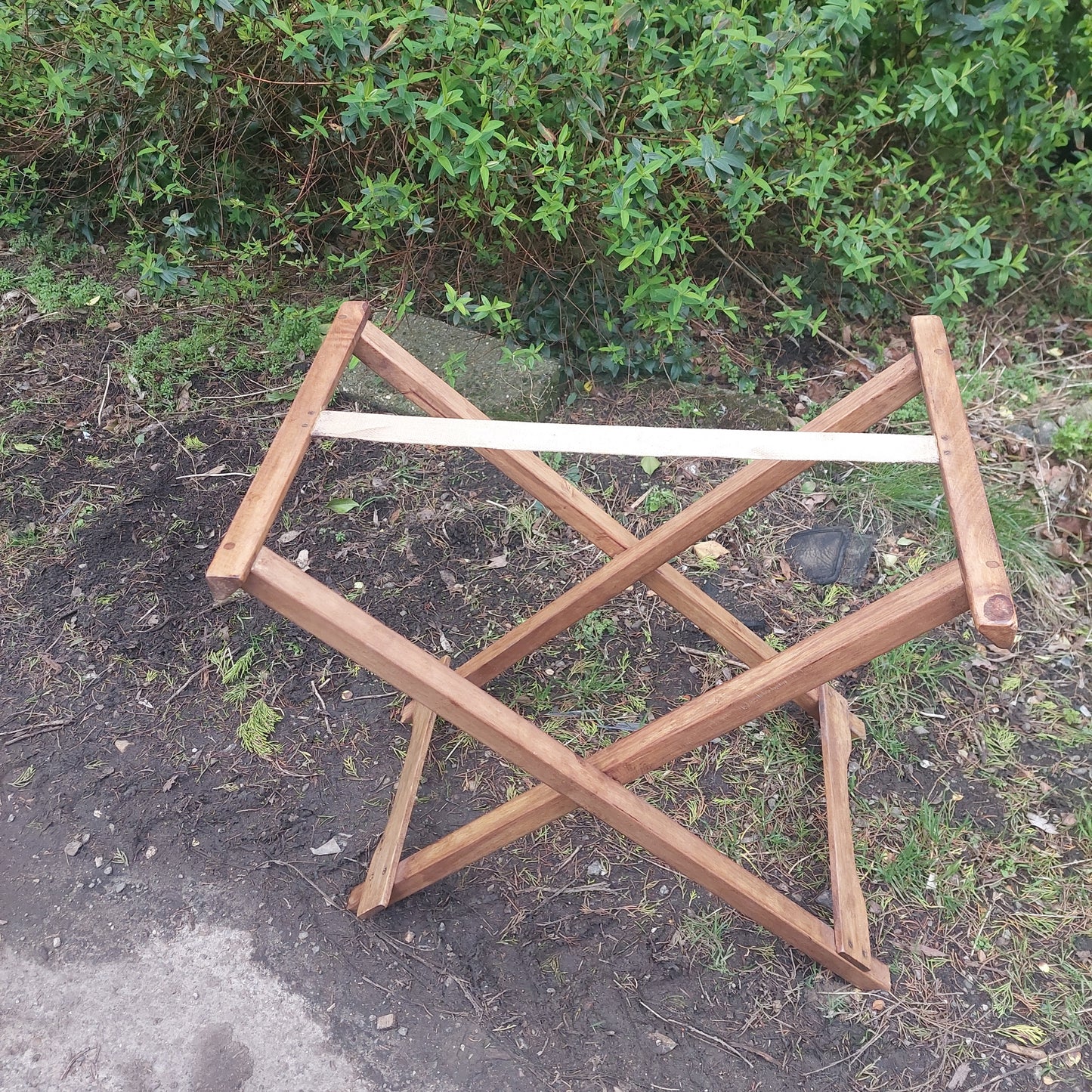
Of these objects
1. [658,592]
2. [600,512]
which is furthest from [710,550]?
[600,512]

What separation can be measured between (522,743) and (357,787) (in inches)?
38.8

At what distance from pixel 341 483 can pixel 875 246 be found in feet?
7.56

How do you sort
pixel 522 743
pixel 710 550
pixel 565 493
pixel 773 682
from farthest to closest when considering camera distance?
1. pixel 710 550
2. pixel 565 493
3. pixel 522 743
4. pixel 773 682

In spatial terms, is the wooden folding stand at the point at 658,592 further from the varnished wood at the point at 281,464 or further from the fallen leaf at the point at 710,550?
the fallen leaf at the point at 710,550

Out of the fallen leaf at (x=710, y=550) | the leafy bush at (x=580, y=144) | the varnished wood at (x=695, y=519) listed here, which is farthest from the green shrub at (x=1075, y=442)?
the varnished wood at (x=695, y=519)

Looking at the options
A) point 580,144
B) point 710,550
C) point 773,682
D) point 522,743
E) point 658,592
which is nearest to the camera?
point 773,682

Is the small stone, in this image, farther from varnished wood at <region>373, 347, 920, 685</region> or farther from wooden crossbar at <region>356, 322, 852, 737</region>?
varnished wood at <region>373, 347, 920, 685</region>

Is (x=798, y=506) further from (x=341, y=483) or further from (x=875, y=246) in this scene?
(x=341, y=483)

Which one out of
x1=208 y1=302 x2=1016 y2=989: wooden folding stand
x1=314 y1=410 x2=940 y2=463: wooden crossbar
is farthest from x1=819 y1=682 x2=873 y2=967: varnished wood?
x1=314 y1=410 x2=940 y2=463: wooden crossbar

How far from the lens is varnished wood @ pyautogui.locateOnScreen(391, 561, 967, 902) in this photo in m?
1.24

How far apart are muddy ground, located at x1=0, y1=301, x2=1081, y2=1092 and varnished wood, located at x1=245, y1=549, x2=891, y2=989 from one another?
0.28 metres

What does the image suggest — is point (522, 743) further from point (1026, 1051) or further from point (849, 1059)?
point (1026, 1051)

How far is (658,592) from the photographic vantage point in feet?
6.99

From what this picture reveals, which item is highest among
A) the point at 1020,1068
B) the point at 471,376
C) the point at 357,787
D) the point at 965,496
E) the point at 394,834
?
the point at 965,496
